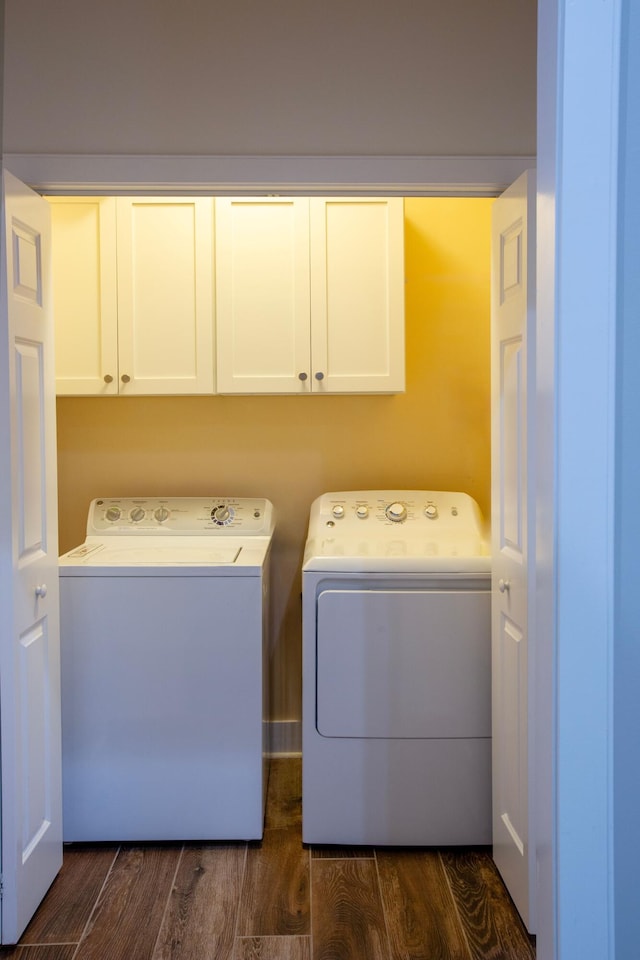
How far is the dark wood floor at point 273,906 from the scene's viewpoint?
203 centimetres

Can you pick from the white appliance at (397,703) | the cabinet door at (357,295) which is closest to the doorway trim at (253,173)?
the cabinet door at (357,295)

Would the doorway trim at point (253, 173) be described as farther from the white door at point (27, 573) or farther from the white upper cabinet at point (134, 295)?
the white upper cabinet at point (134, 295)

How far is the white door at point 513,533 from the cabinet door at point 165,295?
106 cm

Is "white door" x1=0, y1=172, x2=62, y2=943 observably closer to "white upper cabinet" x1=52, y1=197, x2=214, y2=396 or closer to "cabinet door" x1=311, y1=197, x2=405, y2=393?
"white upper cabinet" x1=52, y1=197, x2=214, y2=396

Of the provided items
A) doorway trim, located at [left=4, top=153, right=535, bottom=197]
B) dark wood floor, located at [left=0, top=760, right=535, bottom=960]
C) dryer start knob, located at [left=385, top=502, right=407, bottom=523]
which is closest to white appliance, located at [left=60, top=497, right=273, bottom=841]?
dark wood floor, located at [left=0, top=760, right=535, bottom=960]

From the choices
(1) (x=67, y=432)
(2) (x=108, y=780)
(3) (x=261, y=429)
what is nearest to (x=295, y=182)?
(3) (x=261, y=429)

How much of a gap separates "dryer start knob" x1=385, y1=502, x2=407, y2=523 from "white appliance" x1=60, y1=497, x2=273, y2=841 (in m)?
0.65

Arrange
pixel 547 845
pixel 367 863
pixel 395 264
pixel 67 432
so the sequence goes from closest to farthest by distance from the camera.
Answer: pixel 547 845, pixel 367 863, pixel 395 264, pixel 67 432

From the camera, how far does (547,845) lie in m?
0.88

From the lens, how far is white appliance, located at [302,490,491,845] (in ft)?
8.19

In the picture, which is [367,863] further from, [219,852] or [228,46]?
[228,46]

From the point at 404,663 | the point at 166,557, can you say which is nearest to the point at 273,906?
the point at 404,663

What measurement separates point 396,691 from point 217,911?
796 mm

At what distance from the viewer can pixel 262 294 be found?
2898mm
